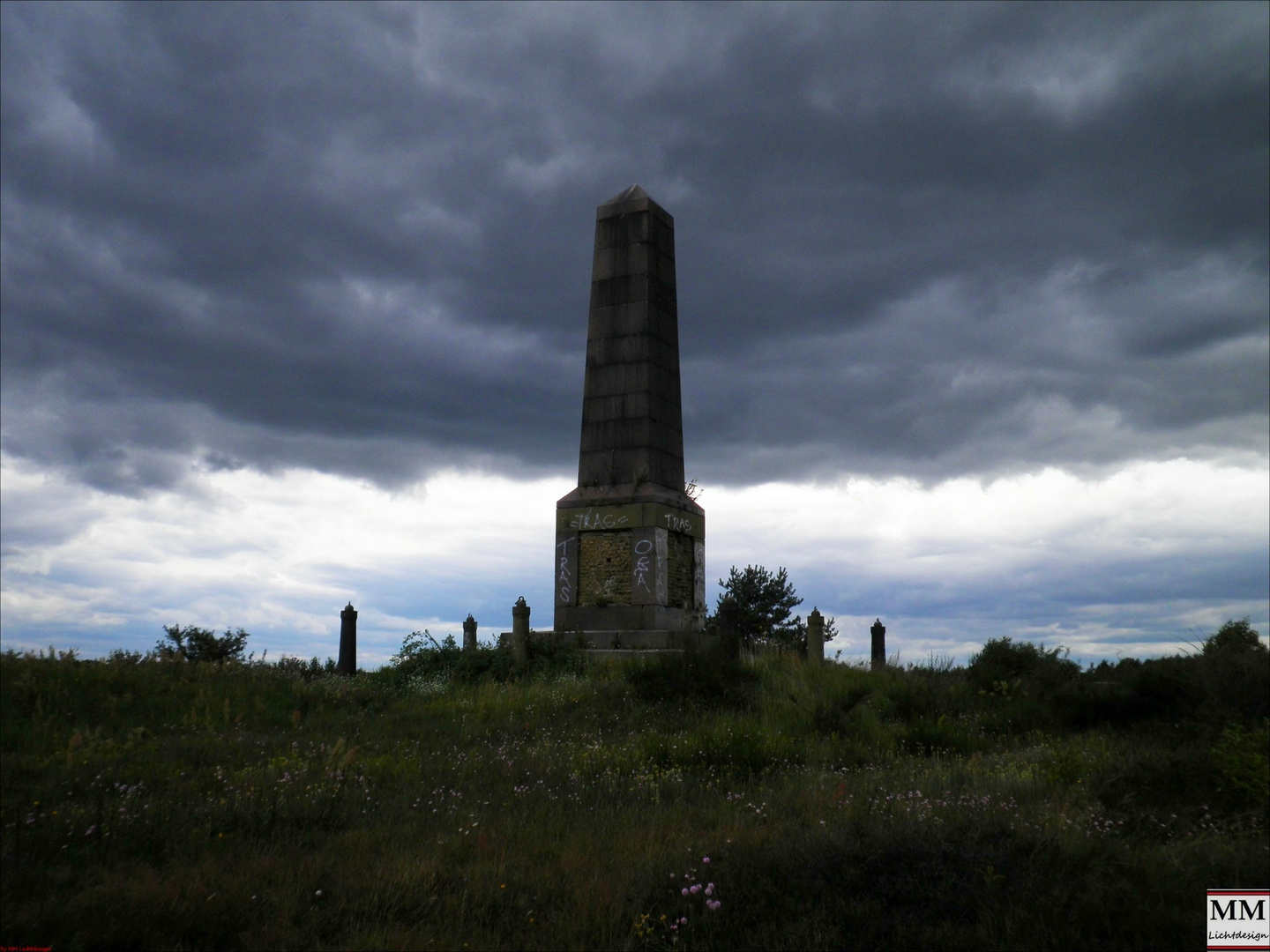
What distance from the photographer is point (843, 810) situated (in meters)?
7.10

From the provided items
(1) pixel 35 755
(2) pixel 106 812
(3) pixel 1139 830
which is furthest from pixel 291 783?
(3) pixel 1139 830

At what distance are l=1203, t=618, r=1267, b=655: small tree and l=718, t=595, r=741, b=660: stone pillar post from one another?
23.9 ft

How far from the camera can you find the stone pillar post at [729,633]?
1645cm

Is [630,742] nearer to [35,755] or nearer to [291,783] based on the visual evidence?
[291,783]

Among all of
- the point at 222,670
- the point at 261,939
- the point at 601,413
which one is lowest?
the point at 261,939

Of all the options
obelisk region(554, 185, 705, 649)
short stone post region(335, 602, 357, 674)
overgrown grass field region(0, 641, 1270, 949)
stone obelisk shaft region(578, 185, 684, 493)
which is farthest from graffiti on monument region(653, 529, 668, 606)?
short stone post region(335, 602, 357, 674)

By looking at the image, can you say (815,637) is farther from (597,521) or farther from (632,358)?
(632,358)

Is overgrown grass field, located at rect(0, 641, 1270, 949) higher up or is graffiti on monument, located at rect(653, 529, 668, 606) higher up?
graffiti on monument, located at rect(653, 529, 668, 606)

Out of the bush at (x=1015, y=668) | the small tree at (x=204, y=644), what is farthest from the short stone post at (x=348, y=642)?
the bush at (x=1015, y=668)

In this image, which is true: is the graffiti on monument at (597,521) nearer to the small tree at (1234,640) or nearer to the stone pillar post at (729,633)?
the stone pillar post at (729,633)

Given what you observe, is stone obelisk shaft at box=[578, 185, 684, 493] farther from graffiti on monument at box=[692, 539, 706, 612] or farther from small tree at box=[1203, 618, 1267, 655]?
small tree at box=[1203, 618, 1267, 655]

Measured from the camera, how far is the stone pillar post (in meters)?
16.5

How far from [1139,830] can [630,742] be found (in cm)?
560

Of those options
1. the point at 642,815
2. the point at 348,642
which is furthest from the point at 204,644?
the point at 642,815
